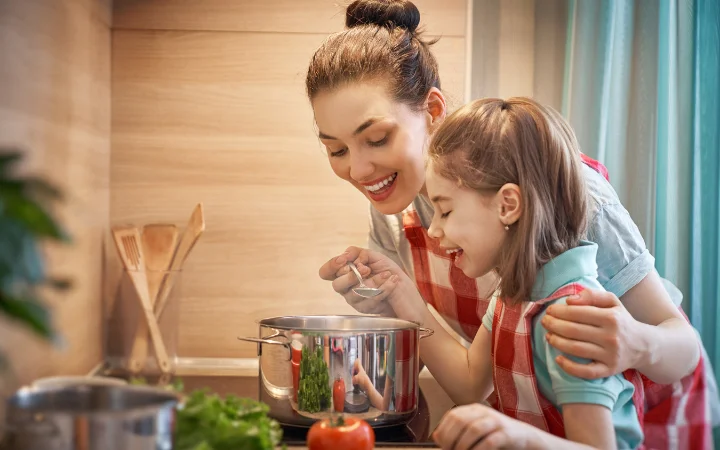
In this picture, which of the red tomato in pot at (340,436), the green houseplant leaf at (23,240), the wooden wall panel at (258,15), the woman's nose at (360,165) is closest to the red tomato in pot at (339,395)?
the red tomato in pot at (340,436)

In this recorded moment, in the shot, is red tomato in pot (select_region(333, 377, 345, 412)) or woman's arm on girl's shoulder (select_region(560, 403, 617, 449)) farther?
red tomato in pot (select_region(333, 377, 345, 412))

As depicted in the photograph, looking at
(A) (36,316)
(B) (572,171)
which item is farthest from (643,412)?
(A) (36,316)

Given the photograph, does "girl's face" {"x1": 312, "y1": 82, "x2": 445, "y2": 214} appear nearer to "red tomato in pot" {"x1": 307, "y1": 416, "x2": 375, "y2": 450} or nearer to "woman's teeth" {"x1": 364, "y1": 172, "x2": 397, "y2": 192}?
"woman's teeth" {"x1": 364, "y1": 172, "x2": 397, "y2": 192}

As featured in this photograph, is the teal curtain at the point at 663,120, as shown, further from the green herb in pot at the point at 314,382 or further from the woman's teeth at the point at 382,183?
the green herb in pot at the point at 314,382

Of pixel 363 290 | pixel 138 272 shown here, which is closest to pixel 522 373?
pixel 363 290

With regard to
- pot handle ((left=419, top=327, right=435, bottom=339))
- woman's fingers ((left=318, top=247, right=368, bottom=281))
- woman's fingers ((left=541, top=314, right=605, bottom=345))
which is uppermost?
woman's fingers ((left=318, top=247, right=368, bottom=281))

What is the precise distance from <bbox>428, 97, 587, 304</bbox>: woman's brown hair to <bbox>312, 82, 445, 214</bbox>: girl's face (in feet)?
0.81

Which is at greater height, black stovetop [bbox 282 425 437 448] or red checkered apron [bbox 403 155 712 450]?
red checkered apron [bbox 403 155 712 450]

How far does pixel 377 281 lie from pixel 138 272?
505 millimetres

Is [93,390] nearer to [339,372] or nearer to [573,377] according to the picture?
[339,372]

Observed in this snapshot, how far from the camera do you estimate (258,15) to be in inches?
72.6

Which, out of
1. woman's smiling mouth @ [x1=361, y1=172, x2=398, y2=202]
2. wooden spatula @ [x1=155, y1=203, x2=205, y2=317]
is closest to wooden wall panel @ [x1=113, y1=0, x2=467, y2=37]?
wooden spatula @ [x1=155, y1=203, x2=205, y2=317]

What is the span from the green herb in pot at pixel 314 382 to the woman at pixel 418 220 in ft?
0.98

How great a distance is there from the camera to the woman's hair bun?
4.81ft
